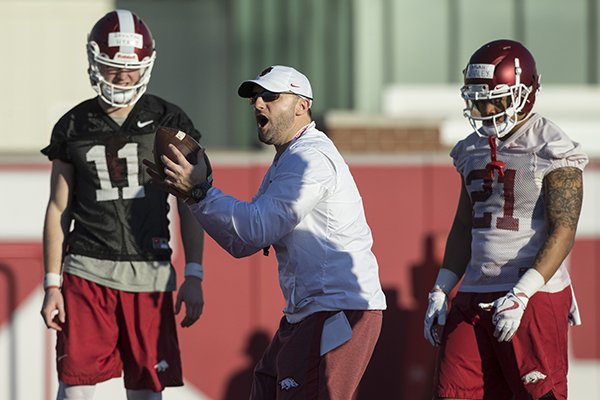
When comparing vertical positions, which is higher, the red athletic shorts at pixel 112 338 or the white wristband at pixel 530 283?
the white wristband at pixel 530 283

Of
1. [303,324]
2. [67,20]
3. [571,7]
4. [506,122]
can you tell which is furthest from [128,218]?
[67,20]

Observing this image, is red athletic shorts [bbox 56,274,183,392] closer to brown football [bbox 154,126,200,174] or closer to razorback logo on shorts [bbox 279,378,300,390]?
razorback logo on shorts [bbox 279,378,300,390]

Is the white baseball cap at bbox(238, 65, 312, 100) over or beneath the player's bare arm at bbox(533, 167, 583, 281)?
over

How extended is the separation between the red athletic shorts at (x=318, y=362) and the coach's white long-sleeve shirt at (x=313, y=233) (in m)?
0.05

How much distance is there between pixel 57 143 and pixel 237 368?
8.91 feet

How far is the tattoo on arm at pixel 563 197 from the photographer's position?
5352 mm

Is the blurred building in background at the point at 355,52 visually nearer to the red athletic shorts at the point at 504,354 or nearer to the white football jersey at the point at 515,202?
the white football jersey at the point at 515,202

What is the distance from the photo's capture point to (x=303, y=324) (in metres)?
5.01

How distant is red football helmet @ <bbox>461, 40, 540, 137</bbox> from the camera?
5449mm

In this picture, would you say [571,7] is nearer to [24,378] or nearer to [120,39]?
[24,378]

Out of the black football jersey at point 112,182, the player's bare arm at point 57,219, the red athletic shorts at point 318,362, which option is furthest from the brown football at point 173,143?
the player's bare arm at point 57,219

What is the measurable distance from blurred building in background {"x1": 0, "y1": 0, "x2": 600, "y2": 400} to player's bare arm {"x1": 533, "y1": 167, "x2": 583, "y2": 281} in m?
2.80

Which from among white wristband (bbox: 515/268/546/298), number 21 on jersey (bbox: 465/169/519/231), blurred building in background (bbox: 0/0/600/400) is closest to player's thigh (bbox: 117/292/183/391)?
number 21 on jersey (bbox: 465/169/519/231)

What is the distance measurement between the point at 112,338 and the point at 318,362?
116cm
